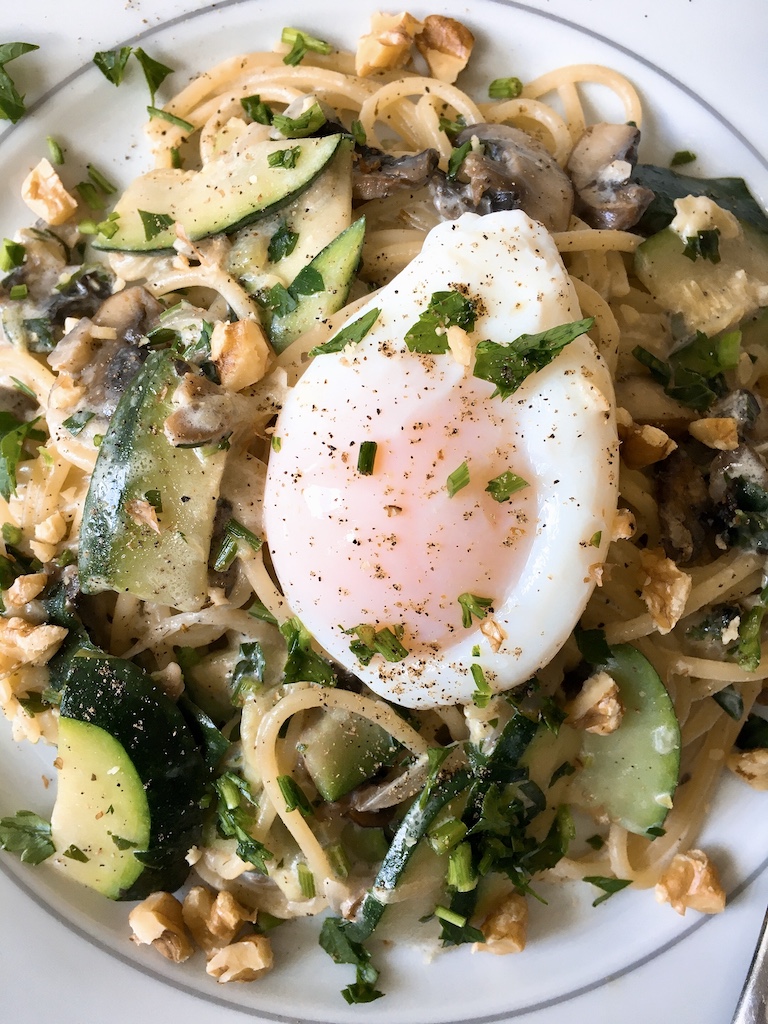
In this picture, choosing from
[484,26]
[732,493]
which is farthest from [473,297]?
[484,26]

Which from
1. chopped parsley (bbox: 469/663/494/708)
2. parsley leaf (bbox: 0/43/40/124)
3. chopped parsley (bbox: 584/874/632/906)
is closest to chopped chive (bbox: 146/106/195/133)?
parsley leaf (bbox: 0/43/40/124)

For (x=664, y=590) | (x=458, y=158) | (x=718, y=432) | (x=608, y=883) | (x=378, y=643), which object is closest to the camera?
(x=378, y=643)

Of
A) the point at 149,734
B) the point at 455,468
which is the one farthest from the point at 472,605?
the point at 149,734

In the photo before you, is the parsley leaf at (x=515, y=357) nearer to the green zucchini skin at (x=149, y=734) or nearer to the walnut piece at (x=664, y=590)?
the walnut piece at (x=664, y=590)

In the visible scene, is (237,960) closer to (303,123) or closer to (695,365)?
(695,365)

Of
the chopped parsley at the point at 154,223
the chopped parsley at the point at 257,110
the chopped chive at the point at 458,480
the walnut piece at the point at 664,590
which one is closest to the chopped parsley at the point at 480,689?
the chopped chive at the point at 458,480
